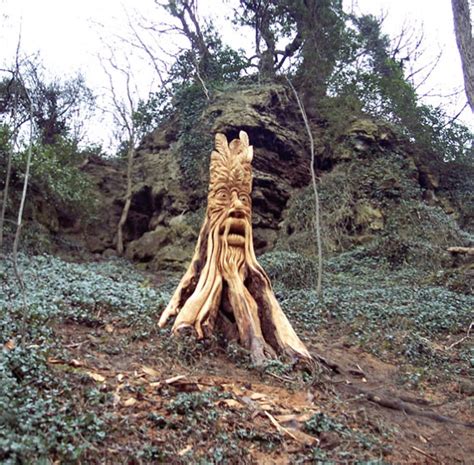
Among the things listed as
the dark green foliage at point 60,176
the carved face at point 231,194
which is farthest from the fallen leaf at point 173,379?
the dark green foliage at point 60,176

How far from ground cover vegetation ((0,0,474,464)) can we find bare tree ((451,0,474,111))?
12.6ft

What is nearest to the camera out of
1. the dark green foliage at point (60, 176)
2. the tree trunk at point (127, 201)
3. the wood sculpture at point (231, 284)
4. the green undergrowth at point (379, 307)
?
the wood sculpture at point (231, 284)

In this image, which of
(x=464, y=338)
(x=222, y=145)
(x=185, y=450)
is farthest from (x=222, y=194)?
(x=464, y=338)

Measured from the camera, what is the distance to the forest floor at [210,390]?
3674 mm

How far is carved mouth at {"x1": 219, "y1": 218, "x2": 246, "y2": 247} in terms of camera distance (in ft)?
23.6

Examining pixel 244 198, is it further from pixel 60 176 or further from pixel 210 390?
pixel 60 176

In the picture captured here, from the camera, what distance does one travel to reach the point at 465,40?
22.8 feet

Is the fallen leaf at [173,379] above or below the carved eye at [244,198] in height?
below

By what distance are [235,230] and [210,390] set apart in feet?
9.44

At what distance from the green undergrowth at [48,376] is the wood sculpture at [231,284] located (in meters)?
0.74

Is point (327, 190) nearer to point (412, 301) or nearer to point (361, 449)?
point (412, 301)

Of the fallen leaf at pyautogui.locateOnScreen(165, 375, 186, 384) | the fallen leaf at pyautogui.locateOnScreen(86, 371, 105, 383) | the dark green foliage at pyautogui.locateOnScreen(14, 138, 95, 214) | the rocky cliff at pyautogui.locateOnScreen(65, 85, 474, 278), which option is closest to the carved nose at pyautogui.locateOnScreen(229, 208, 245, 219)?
the fallen leaf at pyautogui.locateOnScreen(165, 375, 186, 384)

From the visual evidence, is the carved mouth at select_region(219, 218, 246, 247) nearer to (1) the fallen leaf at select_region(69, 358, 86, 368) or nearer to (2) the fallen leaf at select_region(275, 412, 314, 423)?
(1) the fallen leaf at select_region(69, 358, 86, 368)

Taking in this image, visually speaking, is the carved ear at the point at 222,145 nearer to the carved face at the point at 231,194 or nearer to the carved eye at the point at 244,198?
the carved face at the point at 231,194
